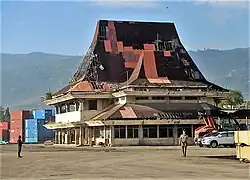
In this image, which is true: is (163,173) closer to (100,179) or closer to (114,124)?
(100,179)

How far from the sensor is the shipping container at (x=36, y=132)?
117 metres

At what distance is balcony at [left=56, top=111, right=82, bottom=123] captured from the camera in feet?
250

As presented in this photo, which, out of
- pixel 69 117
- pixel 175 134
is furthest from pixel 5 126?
pixel 175 134

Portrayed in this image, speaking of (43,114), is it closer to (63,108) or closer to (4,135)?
(4,135)

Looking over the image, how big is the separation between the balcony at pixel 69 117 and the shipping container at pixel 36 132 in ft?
95.6

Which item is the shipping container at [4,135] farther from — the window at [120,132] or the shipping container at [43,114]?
the window at [120,132]

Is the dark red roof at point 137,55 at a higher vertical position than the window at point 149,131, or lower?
higher

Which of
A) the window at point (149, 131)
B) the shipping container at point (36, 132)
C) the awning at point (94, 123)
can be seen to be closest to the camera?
the window at point (149, 131)

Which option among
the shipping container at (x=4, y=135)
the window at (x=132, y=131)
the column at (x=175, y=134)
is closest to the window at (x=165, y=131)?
the column at (x=175, y=134)

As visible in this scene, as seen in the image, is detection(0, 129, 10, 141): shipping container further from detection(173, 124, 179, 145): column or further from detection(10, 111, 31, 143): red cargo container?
detection(173, 124, 179, 145): column

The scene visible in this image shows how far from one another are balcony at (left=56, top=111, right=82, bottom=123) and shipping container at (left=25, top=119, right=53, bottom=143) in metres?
29.1

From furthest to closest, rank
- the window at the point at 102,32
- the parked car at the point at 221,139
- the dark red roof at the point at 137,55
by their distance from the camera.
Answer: the window at the point at 102,32, the dark red roof at the point at 137,55, the parked car at the point at 221,139

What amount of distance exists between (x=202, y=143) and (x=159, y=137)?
545 inches

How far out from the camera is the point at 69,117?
80375 millimetres
